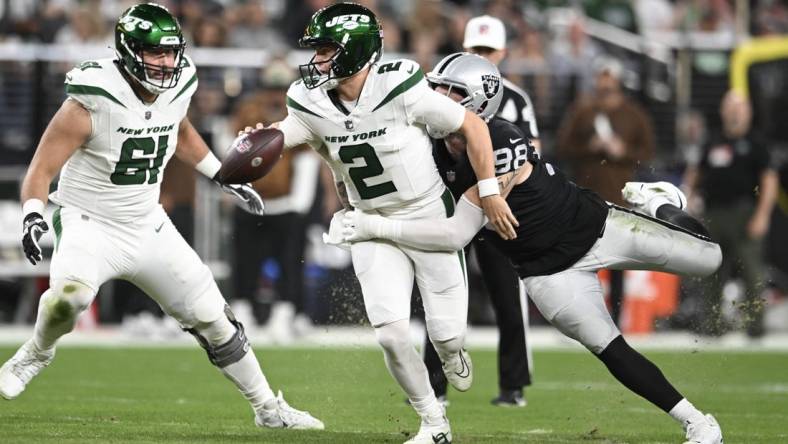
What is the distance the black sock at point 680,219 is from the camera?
610 cm

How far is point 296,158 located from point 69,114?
18.6 feet

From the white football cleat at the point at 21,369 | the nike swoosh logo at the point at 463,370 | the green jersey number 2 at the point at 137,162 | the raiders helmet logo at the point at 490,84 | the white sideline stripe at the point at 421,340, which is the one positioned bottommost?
the white sideline stripe at the point at 421,340

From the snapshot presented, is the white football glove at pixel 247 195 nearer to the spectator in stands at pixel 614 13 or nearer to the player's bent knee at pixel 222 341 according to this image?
the player's bent knee at pixel 222 341

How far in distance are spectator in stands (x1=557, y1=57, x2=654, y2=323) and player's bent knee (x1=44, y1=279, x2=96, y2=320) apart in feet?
19.4

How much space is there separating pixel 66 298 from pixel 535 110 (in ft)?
27.5

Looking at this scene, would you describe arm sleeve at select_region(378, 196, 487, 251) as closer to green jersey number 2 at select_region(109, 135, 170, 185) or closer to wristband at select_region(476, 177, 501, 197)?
wristband at select_region(476, 177, 501, 197)

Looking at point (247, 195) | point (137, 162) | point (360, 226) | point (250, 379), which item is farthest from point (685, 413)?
point (137, 162)

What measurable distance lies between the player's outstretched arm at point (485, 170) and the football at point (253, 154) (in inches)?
30.5

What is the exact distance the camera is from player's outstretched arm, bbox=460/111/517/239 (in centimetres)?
570

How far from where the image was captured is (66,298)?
5.86m

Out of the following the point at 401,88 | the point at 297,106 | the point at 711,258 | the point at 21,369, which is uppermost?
the point at 401,88

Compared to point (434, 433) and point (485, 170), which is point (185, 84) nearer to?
point (485, 170)

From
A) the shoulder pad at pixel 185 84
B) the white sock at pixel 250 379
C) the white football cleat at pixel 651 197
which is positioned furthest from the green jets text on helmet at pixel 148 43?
the white football cleat at pixel 651 197

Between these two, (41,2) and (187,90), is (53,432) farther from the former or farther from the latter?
(41,2)
